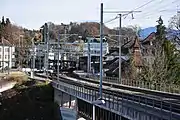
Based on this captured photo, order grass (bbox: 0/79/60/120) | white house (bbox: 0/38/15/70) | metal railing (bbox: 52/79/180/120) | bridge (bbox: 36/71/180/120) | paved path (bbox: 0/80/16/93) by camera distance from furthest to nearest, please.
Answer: white house (bbox: 0/38/15/70) → paved path (bbox: 0/80/16/93) → grass (bbox: 0/79/60/120) → bridge (bbox: 36/71/180/120) → metal railing (bbox: 52/79/180/120)

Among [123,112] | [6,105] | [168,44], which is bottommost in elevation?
[6,105]

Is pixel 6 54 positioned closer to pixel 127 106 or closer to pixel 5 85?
pixel 5 85

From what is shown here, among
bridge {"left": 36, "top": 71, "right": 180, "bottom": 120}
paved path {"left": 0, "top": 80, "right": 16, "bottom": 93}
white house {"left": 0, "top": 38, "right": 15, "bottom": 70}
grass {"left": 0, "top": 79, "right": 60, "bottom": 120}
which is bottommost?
grass {"left": 0, "top": 79, "right": 60, "bottom": 120}

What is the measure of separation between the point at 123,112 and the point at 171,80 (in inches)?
1255

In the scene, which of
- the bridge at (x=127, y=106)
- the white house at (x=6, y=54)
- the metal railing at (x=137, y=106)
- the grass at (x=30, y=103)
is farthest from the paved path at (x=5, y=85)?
the metal railing at (x=137, y=106)

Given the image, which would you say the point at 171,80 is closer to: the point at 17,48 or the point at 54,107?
the point at 54,107

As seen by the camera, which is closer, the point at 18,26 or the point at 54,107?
the point at 54,107

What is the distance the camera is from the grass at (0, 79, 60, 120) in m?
59.7

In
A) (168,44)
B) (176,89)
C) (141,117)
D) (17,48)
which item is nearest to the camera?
(141,117)

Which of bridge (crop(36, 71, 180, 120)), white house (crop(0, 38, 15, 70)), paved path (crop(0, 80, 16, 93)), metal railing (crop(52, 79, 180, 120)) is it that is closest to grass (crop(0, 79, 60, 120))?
paved path (crop(0, 80, 16, 93))

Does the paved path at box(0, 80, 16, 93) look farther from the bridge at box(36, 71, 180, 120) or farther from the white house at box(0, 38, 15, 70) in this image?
the white house at box(0, 38, 15, 70)

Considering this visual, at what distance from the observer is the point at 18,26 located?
17262cm

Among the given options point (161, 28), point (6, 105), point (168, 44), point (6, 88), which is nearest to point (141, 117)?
point (168, 44)

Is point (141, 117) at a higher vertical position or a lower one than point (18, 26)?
lower
